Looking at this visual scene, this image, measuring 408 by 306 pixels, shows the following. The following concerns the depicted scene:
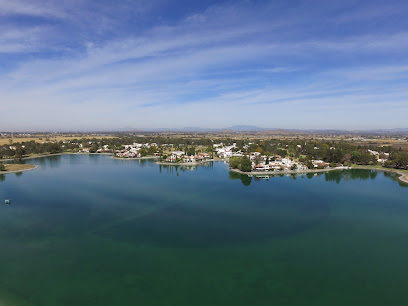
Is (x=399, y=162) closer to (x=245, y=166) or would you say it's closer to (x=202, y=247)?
(x=245, y=166)

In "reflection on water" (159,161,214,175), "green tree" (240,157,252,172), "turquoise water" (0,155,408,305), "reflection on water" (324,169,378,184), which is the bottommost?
"turquoise water" (0,155,408,305)

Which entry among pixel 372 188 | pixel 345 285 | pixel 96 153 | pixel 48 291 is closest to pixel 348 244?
pixel 345 285

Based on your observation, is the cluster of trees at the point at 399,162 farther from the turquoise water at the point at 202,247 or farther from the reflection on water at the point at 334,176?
the turquoise water at the point at 202,247

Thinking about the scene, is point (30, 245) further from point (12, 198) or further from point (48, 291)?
point (12, 198)

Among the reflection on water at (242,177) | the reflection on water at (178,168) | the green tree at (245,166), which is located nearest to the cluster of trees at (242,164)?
the green tree at (245,166)

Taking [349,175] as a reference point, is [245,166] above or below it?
above

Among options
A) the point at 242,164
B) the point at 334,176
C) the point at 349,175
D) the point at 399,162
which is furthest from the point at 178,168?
the point at 399,162

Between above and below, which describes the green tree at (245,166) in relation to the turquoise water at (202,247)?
above

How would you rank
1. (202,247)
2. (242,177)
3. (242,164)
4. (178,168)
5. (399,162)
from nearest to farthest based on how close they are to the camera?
(202,247)
(242,177)
(242,164)
(399,162)
(178,168)

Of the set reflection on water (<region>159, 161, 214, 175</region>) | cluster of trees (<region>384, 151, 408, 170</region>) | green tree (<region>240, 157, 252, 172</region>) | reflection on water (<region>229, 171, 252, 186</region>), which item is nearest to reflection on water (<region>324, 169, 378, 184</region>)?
cluster of trees (<region>384, 151, 408, 170</region>)

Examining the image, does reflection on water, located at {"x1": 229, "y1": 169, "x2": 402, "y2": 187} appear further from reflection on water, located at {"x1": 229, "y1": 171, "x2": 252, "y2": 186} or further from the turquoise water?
the turquoise water
